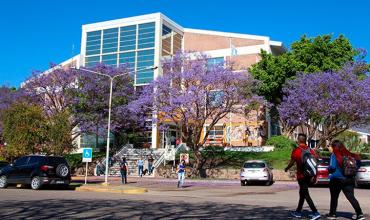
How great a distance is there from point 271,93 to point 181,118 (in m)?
11.6

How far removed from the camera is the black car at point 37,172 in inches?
818

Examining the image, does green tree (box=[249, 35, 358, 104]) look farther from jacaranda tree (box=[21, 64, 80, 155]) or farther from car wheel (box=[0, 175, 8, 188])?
car wheel (box=[0, 175, 8, 188])

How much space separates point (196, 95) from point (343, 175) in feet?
71.8

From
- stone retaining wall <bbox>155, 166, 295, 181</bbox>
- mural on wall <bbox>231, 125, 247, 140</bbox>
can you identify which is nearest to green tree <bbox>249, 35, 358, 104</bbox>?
mural on wall <bbox>231, 125, 247, 140</bbox>

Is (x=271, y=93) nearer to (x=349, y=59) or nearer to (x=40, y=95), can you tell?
(x=349, y=59)

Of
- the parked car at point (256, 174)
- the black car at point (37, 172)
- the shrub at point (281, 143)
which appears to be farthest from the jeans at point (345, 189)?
the shrub at point (281, 143)

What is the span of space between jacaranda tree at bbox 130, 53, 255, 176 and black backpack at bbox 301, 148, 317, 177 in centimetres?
2110

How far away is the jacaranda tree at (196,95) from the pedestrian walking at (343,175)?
21370 millimetres

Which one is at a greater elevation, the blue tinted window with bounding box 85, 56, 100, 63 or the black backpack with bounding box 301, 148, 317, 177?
the blue tinted window with bounding box 85, 56, 100, 63

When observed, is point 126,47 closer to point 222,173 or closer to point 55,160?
point 222,173

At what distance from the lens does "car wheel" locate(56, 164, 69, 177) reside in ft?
69.6

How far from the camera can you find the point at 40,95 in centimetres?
4053

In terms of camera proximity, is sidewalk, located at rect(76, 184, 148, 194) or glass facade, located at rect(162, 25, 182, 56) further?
glass facade, located at rect(162, 25, 182, 56)

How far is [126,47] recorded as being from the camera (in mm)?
50688
